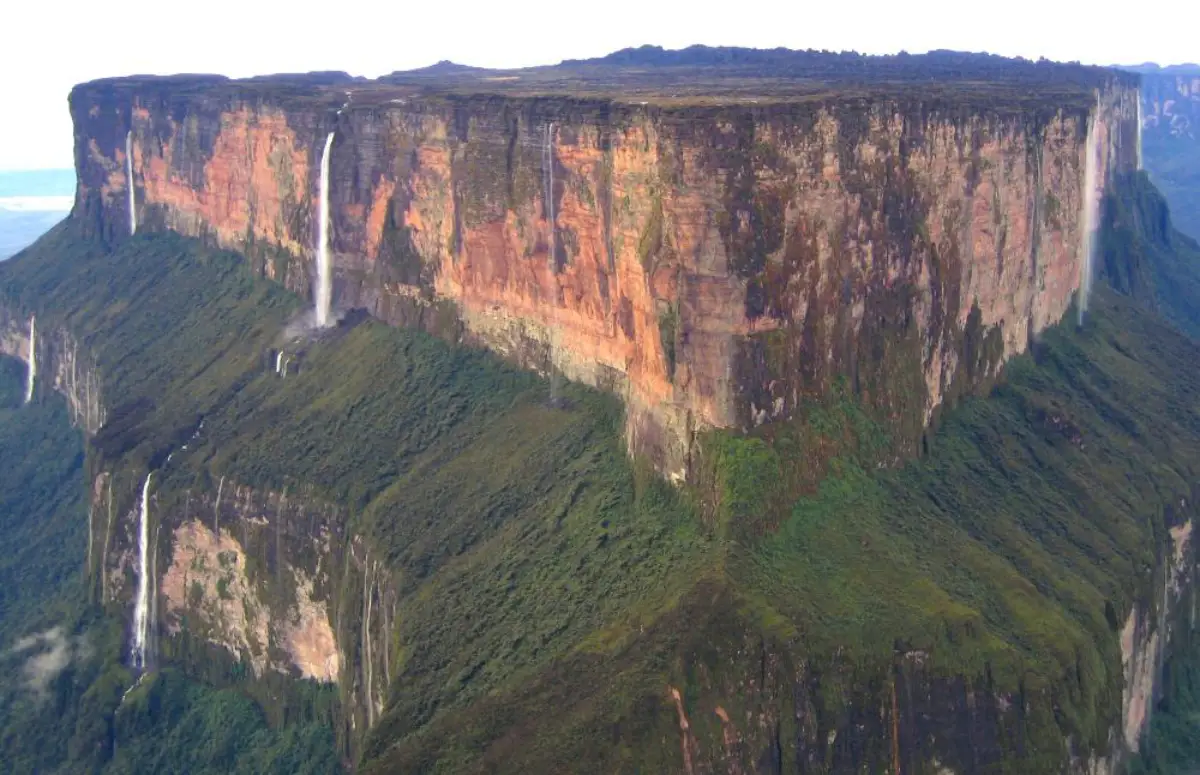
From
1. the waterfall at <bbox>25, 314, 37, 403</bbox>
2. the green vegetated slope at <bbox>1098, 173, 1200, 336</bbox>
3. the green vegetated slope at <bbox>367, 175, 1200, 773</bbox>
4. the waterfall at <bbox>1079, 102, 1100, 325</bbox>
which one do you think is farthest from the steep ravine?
the green vegetated slope at <bbox>1098, 173, 1200, 336</bbox>

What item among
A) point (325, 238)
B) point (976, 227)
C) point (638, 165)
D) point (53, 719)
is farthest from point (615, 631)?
point (325, 238)

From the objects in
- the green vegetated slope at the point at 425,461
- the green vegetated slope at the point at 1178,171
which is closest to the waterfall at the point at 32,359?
the green vegetated slope at the point at 425,461

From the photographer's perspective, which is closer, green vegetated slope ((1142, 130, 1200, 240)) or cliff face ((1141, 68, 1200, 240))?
green vegetated slope ((1142, 130, 1200, 240))

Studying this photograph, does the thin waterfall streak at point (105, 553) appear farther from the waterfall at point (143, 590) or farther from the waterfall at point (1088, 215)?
the waterfall at point (1088, 215)

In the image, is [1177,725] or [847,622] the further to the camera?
[1177,725]

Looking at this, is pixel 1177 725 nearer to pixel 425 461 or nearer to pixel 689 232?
pixel 689 232

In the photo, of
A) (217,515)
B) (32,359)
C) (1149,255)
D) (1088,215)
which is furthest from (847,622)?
(1149,255)

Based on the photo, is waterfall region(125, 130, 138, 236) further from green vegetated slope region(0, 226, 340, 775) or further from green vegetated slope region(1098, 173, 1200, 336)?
green vegetated slope region(1098, 173, 1200, 336)
